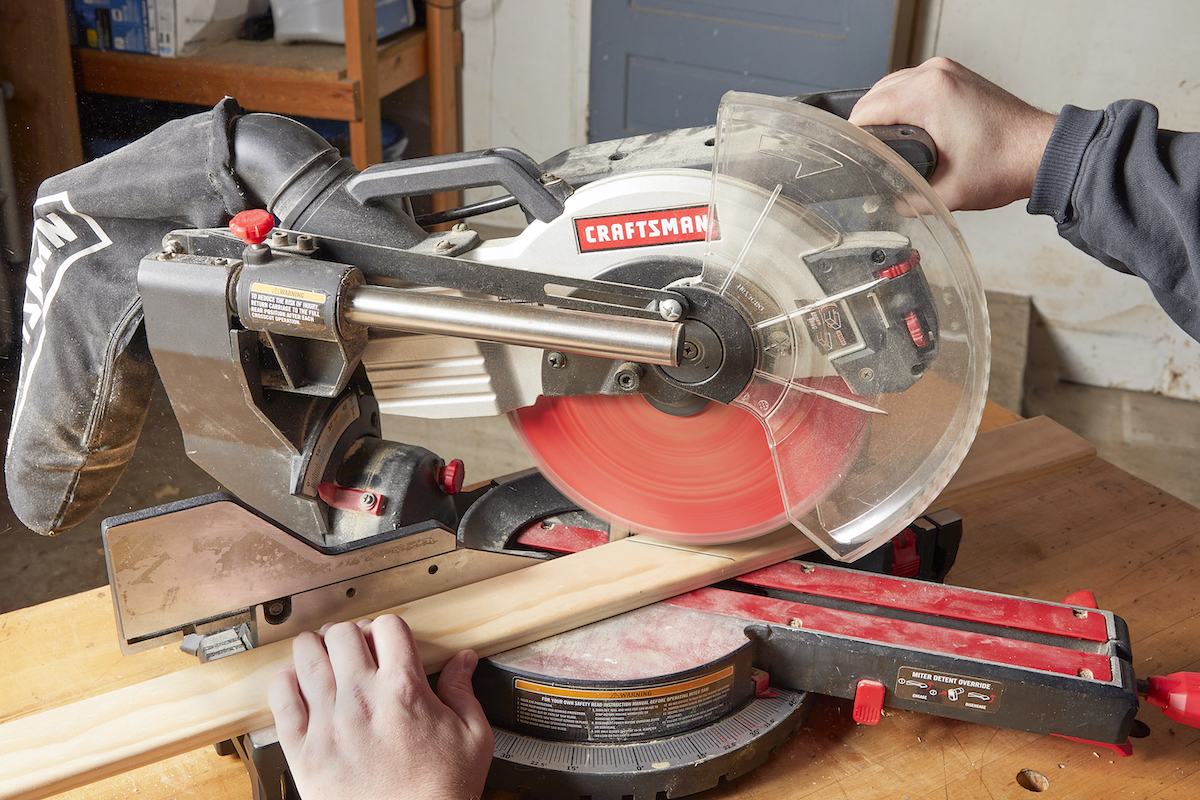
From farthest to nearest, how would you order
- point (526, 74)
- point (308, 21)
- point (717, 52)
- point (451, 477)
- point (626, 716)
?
point (526, 74) < point (717, 52) < point (308, 21) < point (451, 477) < point (626, 716)

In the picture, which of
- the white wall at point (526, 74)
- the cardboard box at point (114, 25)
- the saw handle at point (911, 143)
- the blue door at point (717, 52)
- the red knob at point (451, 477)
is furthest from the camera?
the white wall at point (526, 74)

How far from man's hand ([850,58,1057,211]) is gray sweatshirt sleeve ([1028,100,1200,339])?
0.03 metres

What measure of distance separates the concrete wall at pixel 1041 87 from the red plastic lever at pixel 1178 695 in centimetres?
251

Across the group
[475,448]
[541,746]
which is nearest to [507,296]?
[541,746]

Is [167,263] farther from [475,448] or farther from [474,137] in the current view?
[474,137]

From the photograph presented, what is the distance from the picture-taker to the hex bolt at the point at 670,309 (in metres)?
1.03

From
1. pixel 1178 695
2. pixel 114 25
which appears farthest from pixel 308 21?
pixel 1178 695

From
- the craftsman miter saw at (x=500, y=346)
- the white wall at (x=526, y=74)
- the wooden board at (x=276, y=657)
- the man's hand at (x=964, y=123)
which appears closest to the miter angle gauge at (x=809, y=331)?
the craftsman miter saw at (x=500, y=346)

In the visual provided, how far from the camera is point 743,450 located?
1186 mm

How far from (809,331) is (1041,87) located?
2.67m

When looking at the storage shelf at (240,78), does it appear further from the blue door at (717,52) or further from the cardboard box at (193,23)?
the blue door at (717,52)

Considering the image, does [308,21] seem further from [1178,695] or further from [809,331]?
[1178,695]

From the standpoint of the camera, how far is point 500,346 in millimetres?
Result: 1127

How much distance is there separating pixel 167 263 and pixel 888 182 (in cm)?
75
